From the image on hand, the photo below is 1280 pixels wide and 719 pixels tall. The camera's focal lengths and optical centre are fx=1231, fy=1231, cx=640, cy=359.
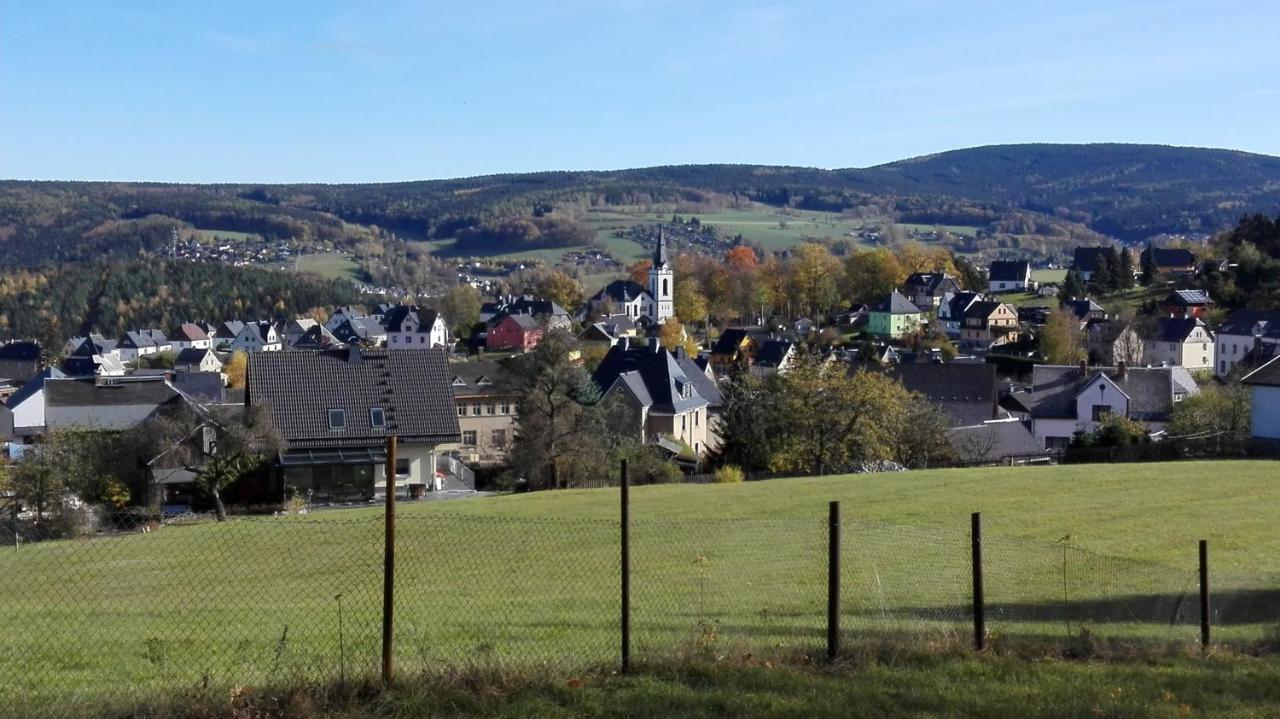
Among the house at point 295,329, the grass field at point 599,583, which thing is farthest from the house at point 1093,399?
the house at point 295,329

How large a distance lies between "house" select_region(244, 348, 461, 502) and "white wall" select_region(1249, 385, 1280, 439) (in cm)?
2684

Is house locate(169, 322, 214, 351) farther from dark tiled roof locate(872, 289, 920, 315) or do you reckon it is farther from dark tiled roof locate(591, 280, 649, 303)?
dark tiled roof locate(872, 289, 920, 315)

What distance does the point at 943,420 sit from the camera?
148 ft

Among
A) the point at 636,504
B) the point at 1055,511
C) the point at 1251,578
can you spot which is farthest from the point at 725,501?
the point at 1251,578

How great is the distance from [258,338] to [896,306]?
233 ft

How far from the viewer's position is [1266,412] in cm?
4147

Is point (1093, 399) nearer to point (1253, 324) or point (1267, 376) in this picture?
point (1267, 376)

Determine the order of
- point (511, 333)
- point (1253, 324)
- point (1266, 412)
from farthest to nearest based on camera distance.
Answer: point (511, 333) → point (1253, 324) → point (1266, 412)

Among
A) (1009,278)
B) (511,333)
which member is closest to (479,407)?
(511,333)

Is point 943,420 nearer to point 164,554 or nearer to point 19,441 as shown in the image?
point 164,554

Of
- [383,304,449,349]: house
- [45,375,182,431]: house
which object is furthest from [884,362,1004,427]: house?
[383,304,449,349]: house

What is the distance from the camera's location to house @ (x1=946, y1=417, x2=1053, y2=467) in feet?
151

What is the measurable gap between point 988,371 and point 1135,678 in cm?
5464

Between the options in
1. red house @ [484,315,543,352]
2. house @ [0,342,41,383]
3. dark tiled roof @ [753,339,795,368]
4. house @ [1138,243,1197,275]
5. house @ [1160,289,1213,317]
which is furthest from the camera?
house @ [1138,243,1197,275]
